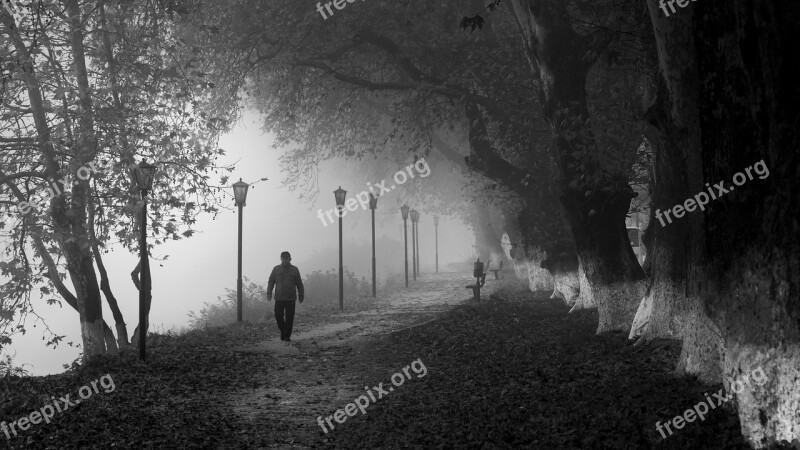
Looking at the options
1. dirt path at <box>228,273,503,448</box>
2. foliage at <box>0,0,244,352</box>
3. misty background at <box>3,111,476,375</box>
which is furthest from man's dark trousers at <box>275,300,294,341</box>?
misty background at <box>3,111,476,375</box>

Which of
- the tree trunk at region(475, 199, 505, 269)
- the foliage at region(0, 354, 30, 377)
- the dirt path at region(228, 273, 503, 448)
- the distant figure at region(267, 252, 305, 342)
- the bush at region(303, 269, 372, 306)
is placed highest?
the tree trunk at region(475, 199, 505, 269)

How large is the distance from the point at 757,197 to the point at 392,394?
638 cm

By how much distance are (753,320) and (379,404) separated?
18.3 feet

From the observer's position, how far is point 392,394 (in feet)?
35.2

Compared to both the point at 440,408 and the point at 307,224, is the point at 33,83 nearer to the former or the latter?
the point at 440,408

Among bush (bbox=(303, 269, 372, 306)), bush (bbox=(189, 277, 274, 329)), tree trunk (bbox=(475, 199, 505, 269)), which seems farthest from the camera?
tree trunk (bbox=(475, 199, 505, 269))

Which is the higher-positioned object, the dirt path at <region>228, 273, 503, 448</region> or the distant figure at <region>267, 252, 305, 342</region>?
the distant figure at <region>267, 252, 305, 342</region>

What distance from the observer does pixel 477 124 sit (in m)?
20.0

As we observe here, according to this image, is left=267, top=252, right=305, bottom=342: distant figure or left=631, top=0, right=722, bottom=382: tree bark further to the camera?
left=267, top=252, right=305, bottom=342: distant figure

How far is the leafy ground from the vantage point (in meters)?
7.53

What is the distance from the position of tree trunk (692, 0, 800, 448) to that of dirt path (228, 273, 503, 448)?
4.66 meters

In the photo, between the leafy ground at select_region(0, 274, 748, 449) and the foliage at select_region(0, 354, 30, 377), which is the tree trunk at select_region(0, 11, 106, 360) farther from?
the leafy ground at select_region(0, 274, 748, 449)

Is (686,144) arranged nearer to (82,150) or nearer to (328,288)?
(82,150)

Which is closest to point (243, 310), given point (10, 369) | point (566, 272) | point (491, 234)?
point (566, 272)
